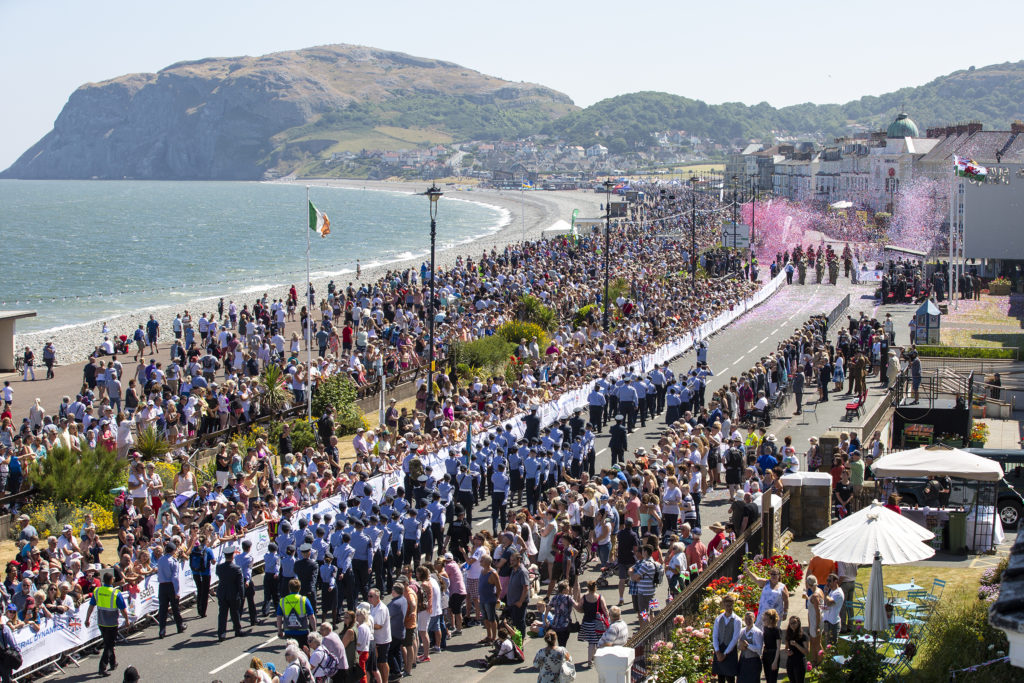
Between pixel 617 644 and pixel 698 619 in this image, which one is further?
pixel 698 619

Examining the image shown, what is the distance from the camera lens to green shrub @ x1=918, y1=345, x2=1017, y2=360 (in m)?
31.7

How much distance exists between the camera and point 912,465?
14906 millimetres

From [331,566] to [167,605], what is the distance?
2.19 m

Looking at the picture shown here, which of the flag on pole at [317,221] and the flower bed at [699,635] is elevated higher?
the flag on pole at [317,221]

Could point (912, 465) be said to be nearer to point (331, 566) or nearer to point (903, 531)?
point (903, 531)

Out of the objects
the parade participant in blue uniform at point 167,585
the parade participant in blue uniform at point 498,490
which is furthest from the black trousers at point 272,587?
the parade participant in blue uniform at point 498,490

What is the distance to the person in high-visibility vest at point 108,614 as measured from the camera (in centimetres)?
1350

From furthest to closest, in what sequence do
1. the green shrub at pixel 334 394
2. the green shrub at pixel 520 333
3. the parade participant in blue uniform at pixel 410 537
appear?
the green shrub at pixel 520 333 < the green shrub at pixel 334 394 < the parade participant in blue uniform at pixel 410 537

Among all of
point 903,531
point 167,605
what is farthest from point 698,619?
point 167,605

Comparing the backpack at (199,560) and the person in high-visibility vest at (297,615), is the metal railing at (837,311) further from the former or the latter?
the person in high-visibility vest at (297,615)

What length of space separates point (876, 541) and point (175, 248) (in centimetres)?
10878

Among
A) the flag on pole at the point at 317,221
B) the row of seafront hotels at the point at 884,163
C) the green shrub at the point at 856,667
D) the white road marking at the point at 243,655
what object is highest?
the row of seafront hotels at the point at 884,163

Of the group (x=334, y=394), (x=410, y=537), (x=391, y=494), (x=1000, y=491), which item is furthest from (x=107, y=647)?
(x=334, y=394)

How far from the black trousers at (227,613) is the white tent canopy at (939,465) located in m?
8.50
